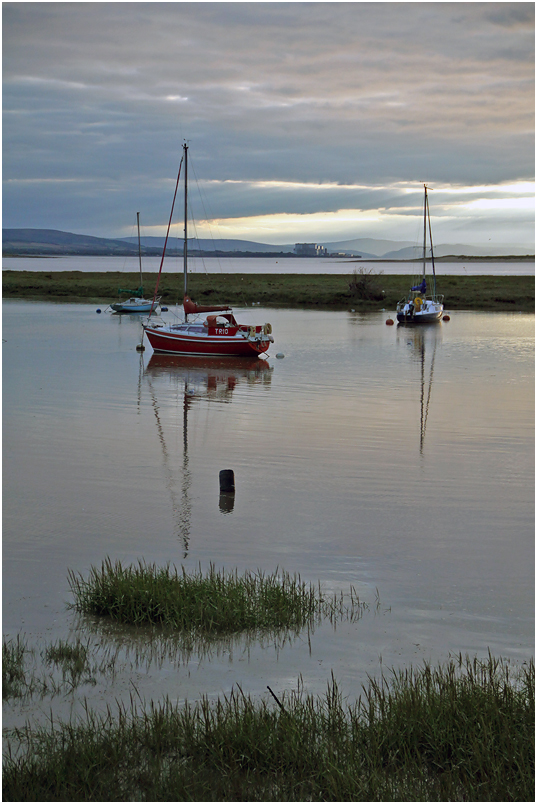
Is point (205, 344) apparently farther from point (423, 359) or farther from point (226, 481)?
point (226, 481)

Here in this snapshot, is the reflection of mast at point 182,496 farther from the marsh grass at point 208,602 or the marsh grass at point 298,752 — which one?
the marsh grass at point 298,752

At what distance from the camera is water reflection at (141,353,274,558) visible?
12.9 m

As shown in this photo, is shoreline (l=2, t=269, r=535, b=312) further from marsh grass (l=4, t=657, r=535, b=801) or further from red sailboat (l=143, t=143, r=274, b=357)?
marsh grass (l=4, t=657, r=535, b=801)

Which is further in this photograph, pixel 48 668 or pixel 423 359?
pixel 423 359

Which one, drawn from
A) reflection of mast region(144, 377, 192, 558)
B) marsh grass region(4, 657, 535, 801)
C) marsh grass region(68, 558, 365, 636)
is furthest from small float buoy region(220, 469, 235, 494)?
marsh grass region(4, 657, 535, 801)

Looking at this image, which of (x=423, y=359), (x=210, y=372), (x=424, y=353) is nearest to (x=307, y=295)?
(x=424, y=353)

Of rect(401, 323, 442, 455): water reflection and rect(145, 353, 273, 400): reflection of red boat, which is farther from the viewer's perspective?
rect(145, 353, 273, 400): reflection of red boat

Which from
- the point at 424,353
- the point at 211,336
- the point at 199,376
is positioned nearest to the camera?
the point at 199,376

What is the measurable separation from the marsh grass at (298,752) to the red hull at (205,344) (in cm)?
2526

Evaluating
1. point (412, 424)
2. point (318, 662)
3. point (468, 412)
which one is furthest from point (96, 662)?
point (468, 412)

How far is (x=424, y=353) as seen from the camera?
33.8 m

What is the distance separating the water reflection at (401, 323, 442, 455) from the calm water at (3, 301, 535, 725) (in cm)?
23

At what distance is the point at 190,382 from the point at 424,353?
40.1 feet

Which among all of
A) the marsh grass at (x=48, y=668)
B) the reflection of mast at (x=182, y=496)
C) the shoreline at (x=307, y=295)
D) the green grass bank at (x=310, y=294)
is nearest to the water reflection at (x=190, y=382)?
the reflection of mast at (x=182, y=496)
